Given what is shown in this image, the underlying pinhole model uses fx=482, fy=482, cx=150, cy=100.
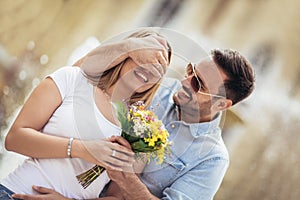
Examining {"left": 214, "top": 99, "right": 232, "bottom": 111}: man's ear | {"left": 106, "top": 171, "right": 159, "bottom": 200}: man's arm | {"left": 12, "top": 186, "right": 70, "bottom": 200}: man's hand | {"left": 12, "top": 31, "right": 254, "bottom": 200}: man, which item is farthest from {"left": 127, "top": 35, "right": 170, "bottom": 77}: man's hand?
{"left": 12, "top": 186, "right": 70, "bottom": 200}: man's hand

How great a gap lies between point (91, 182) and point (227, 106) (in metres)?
0.83

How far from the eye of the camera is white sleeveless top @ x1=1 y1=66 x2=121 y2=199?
2.27 metres

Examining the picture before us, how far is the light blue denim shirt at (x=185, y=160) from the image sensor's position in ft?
8.21

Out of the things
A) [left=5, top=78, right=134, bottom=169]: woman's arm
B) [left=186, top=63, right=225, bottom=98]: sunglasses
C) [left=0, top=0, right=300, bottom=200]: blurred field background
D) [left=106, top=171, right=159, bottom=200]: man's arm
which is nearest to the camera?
[left=5, top=78, right=134, bottom=169]: woman's arm

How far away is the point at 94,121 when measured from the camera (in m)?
2.38

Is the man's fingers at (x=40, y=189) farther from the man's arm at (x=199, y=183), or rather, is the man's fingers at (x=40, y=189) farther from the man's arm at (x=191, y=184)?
the man's arm at (x=199, y=183)

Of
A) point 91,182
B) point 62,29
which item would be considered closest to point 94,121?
point 91,182

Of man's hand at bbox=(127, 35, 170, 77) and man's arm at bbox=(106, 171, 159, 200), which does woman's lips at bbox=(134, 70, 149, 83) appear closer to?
man's hand at bbox=(127, 35, 170, 77)

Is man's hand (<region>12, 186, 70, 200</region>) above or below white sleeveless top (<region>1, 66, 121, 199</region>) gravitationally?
below

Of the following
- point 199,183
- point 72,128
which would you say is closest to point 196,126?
point 199,183

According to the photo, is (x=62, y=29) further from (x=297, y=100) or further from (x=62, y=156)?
(x=297, y=100)

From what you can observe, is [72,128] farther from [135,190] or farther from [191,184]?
[191,184]

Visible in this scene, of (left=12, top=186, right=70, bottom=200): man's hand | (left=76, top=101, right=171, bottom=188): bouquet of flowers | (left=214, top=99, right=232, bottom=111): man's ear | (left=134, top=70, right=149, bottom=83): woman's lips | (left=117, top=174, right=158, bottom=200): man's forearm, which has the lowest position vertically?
(left=12, top=186, right=70, bottom=200): man's hand

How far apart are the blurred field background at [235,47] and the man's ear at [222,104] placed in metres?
0.17
